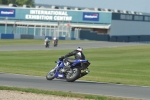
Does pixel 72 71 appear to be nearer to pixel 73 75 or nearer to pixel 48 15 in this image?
pixel 73 75

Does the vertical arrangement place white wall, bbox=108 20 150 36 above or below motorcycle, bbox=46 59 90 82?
below

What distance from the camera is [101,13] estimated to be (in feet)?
395

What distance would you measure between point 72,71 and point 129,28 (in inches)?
4330

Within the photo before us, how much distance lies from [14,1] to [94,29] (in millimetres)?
67607

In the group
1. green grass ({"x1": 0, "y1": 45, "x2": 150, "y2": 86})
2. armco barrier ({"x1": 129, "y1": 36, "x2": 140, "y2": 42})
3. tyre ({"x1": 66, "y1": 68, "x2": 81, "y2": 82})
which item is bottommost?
armco barrier ({"x1": 129, "y1": 36, "x2": 140, "y2": 42})

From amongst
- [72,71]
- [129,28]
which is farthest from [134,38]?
[72,71]

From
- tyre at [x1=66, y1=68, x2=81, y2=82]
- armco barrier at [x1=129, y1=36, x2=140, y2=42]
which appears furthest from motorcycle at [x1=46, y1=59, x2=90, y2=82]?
armco barrier at [x1=129, y1=36, x2=140, y2=42]

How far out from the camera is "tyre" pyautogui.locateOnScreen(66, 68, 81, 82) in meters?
23.4

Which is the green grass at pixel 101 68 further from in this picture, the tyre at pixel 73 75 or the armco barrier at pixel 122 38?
the armco barrier at pixel 122 38

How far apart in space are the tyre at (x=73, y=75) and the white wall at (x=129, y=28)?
94.6 m

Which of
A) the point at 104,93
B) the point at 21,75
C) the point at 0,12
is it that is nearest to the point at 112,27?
the point at 0,12

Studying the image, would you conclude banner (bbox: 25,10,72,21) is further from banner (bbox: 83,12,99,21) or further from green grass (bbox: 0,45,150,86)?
green grass (bbox: 0,45,150,86)

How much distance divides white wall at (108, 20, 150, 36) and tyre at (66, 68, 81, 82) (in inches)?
3724

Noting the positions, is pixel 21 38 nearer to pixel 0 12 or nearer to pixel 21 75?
pixel 0 12
